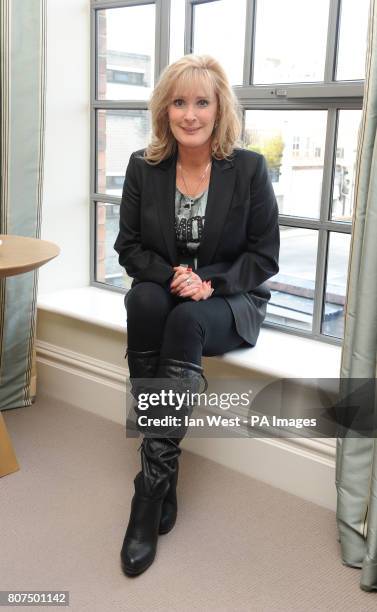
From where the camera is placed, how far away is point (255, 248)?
2.00 meters

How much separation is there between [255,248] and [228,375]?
0.41 m

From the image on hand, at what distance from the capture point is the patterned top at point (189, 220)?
6.61 ft

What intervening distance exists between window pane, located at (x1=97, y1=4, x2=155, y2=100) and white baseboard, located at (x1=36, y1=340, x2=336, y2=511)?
0.99 metres

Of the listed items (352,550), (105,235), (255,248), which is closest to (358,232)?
(255,248)

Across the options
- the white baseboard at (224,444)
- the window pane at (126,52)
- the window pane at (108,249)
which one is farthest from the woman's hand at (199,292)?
the window pane at (126,52)

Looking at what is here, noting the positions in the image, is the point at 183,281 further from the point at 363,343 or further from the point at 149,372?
the point at 363,343

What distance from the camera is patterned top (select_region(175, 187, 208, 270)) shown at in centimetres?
201

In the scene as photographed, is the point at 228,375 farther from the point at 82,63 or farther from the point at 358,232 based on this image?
the point at 82,63

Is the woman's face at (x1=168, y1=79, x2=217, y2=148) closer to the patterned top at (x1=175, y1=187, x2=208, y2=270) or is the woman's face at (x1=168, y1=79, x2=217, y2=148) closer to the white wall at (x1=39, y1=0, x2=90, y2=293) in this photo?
the patterned top at (x1=175, y1=187, x2=208, y2=270)

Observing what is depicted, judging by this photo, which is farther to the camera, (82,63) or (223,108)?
(82,63)

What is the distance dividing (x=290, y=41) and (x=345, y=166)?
0.42 metres

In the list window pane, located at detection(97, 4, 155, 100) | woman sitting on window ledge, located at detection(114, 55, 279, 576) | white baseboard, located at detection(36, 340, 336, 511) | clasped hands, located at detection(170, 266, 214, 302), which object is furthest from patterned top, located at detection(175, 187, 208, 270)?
window pane, located at detection(97, 4, 155, 100)

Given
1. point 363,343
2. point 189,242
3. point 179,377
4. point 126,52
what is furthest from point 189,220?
point 126,52

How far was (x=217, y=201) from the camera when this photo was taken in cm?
198
